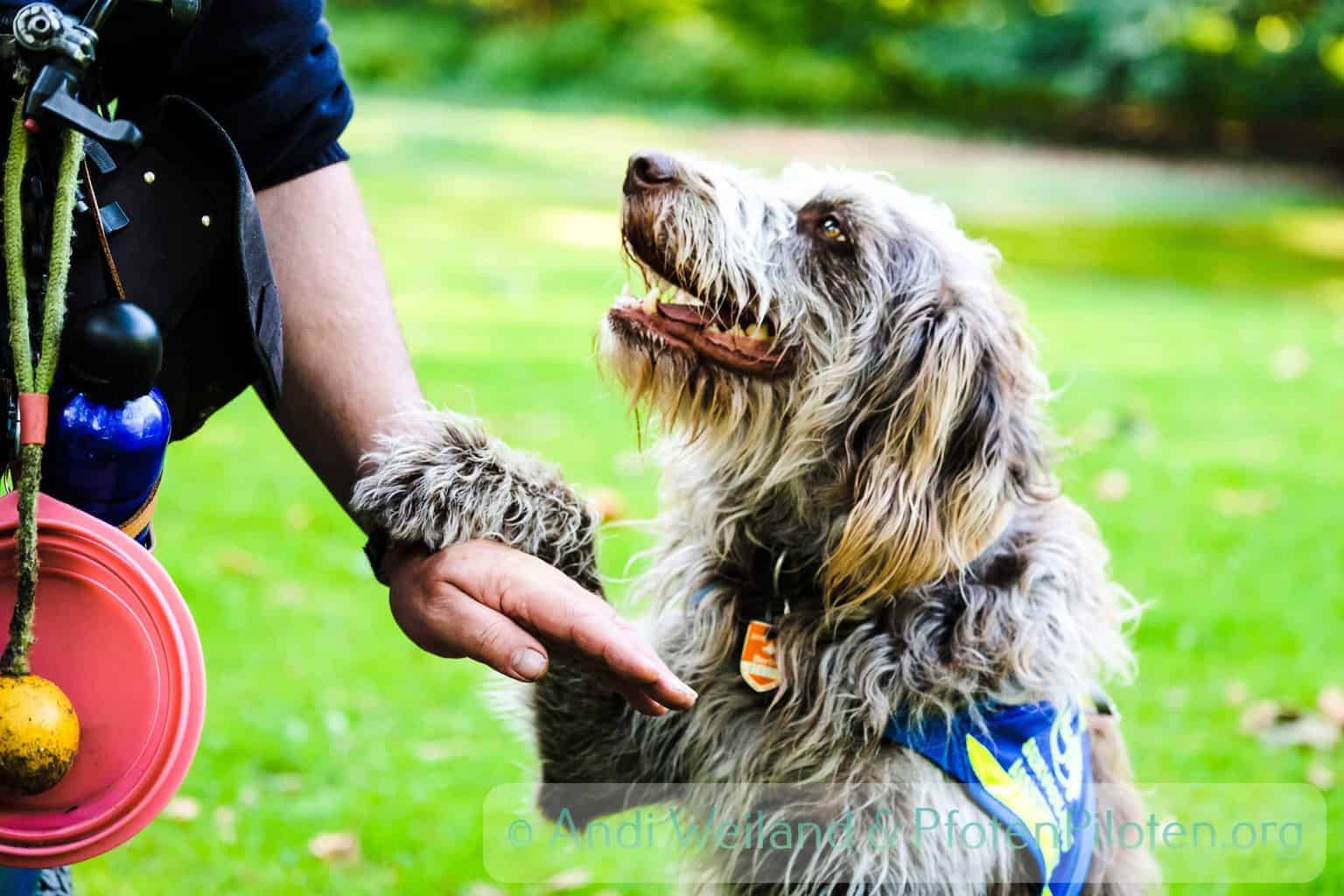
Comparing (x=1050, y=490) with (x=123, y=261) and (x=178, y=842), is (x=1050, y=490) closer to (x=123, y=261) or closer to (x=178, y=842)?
(x=123, y=261)

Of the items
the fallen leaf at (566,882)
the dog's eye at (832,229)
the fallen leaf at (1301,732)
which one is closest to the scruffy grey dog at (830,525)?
the dog's eye at (832,229)

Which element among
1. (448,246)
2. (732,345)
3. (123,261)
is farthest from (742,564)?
(448,246)

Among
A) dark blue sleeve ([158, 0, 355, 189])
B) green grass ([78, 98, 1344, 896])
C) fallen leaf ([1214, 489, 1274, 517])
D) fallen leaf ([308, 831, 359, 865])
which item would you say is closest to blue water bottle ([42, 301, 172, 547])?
dark blue sleeve ([158, 0, 355, 189])

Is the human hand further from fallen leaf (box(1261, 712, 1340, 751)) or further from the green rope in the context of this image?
fallen leaf (box(1261, 712, 1340, 751))

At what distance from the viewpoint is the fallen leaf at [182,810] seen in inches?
146

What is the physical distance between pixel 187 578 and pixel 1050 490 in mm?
3494

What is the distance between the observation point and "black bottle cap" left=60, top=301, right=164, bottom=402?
150 cm

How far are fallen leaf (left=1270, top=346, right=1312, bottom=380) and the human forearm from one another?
8.04m

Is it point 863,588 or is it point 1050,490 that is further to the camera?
point 1050,490

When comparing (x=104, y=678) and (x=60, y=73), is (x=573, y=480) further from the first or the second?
(x=60, y=73)

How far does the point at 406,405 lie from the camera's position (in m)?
2.22

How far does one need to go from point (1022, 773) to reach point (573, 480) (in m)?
3.92

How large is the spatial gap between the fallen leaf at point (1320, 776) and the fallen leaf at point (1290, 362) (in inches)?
214

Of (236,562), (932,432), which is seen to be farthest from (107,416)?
(236,562)
